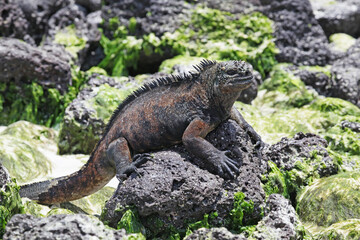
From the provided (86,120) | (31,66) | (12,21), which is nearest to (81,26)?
(12,21)

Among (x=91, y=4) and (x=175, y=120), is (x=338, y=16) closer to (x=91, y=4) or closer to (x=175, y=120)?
(x=91, y=4)

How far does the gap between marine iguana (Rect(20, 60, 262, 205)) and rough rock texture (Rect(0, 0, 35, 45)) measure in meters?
6.10

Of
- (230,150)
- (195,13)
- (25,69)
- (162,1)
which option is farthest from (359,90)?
(25,69)

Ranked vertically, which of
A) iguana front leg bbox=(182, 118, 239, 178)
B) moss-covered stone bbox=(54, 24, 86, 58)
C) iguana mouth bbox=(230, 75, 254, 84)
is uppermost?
iguana mouth bbox=(230, 75, 254, 84)

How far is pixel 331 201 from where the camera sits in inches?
199

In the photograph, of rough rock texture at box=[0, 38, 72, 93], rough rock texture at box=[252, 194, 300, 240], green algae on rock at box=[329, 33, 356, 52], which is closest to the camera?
rough rock texture at box=[252, 194, 300, 240]

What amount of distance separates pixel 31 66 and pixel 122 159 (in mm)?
4923

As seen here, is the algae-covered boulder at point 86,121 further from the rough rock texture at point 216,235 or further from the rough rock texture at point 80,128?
the rough rock texture at point 216,235

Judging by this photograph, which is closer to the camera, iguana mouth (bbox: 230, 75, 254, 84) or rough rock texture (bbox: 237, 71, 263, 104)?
iguana mouth (bbox: 230, 75, 254, 84)

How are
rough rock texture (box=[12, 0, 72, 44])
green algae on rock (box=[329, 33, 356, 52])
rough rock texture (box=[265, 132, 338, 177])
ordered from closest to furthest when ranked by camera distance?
rough rock texture (box=[265, 132, 338, 177])
rough rock texture (box=[12, 0, 72, 44])
green algae on rock (box=[329, 33, 356, 52])

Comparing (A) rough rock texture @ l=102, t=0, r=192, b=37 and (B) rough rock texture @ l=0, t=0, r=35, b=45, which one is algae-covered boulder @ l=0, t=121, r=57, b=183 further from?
(A) rough rock texture @ l=102, t=0, r=192, b=37

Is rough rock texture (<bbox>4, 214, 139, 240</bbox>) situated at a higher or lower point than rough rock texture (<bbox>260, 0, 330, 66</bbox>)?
higher

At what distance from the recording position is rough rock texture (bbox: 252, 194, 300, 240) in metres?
4.12

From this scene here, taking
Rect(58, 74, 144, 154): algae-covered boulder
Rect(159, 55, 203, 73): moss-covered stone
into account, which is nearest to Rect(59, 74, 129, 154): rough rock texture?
Rect(58, 74, 144, 154): algae-covered boulder
